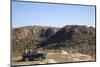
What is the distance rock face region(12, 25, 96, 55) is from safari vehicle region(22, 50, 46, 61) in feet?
0.23

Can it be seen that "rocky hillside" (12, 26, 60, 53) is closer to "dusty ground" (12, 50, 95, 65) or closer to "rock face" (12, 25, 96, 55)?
"rock face" (12, 25, 96, 55)

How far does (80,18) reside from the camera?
8.84 ft

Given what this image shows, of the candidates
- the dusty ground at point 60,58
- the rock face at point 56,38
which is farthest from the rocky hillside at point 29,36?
the dusty ground at point 60,58

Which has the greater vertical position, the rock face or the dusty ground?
the rock face

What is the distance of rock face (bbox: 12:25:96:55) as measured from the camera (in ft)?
8.03

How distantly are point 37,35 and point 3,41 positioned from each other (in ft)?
1.31

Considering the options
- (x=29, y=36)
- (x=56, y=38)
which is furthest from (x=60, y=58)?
(x=29, y=36)

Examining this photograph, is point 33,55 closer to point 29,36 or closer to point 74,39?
point 29,36

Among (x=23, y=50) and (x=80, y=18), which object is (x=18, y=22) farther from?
(x=80, y=18)

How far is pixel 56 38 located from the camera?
259 cm

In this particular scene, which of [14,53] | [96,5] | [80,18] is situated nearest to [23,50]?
[14,53]

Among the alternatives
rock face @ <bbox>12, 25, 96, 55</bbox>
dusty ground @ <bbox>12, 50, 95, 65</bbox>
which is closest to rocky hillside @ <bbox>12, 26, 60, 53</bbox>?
rock face @ <bbox>12, 25, 96, 55</bbox>

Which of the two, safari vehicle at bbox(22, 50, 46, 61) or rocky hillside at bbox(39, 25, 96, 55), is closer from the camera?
safari vehicle at bbox(22, 50, 46, 61)

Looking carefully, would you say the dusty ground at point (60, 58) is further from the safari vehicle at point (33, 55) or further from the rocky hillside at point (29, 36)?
the rocky hillside at point (29, 36)
